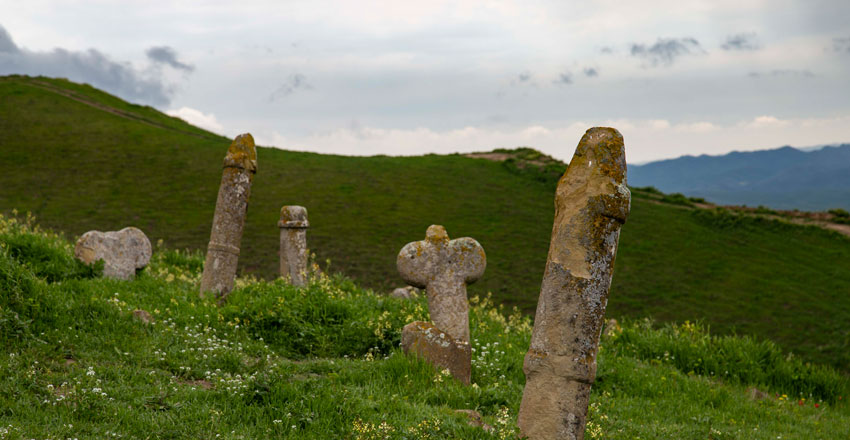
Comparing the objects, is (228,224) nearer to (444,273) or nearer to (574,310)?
(444,273)

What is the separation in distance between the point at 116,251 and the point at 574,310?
11.6 metres

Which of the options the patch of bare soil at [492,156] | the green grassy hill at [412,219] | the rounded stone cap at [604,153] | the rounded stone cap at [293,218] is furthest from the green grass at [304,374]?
the patch of bare soil at [492,156]

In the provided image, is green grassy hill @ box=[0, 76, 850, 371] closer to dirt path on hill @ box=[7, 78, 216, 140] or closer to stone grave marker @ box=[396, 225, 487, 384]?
dirt path on hill @ box=[7, 78, 216, 140]

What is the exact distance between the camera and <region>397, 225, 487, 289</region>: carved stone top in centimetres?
951

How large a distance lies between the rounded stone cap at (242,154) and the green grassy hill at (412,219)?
34.8 ft

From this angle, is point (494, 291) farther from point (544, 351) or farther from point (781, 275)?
point (544, 351)

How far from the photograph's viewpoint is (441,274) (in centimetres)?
955

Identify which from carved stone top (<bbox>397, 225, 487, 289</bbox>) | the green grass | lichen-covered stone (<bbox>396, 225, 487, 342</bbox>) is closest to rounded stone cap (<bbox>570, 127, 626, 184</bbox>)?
the green grass

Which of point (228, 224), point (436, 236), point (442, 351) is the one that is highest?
point (436, 236)

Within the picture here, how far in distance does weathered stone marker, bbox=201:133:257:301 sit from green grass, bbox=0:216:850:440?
0.66m

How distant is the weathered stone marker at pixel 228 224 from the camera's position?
1284cm

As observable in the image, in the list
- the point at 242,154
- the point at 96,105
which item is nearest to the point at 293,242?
the point at 242,154

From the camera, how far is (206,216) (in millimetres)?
34406

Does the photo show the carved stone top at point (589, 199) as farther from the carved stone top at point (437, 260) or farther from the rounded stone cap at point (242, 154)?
the rounded stone cap at point (242, 154)
